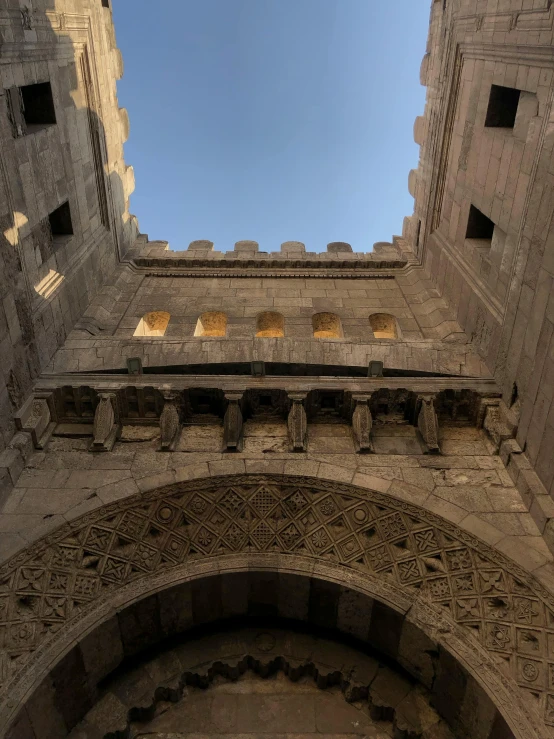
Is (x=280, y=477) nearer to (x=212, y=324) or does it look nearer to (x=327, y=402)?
(x=327, y=402)

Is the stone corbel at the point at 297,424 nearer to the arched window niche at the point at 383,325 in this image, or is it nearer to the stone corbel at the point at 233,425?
the stone corbel at the point at 233,425

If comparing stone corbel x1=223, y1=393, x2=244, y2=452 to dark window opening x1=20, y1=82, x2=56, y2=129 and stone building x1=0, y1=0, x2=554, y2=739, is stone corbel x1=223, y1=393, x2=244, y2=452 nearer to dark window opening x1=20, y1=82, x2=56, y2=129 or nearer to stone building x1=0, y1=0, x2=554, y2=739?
stone building x1=0, y1=0, x2=554, y2=739

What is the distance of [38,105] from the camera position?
415 inches

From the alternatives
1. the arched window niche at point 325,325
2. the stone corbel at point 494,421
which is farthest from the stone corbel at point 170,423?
the stone corbel at point 494,421

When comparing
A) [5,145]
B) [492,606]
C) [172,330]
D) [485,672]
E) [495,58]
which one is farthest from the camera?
[172,330]

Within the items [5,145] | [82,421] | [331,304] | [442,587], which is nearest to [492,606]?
[442,587]

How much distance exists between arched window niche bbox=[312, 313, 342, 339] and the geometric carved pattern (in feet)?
15.6

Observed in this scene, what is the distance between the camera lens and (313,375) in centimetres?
974

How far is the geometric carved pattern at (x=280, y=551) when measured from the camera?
21.0ft

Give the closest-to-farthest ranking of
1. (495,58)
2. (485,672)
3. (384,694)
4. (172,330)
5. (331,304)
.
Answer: (485,672) < (384,694) < (495,58) < (172,330) < (331,304)

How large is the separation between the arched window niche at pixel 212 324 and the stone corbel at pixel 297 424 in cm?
362

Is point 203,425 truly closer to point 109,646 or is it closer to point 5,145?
point 109,646

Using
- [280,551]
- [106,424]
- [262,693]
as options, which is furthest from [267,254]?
[262,693]

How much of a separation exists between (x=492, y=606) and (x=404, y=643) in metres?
1.07
